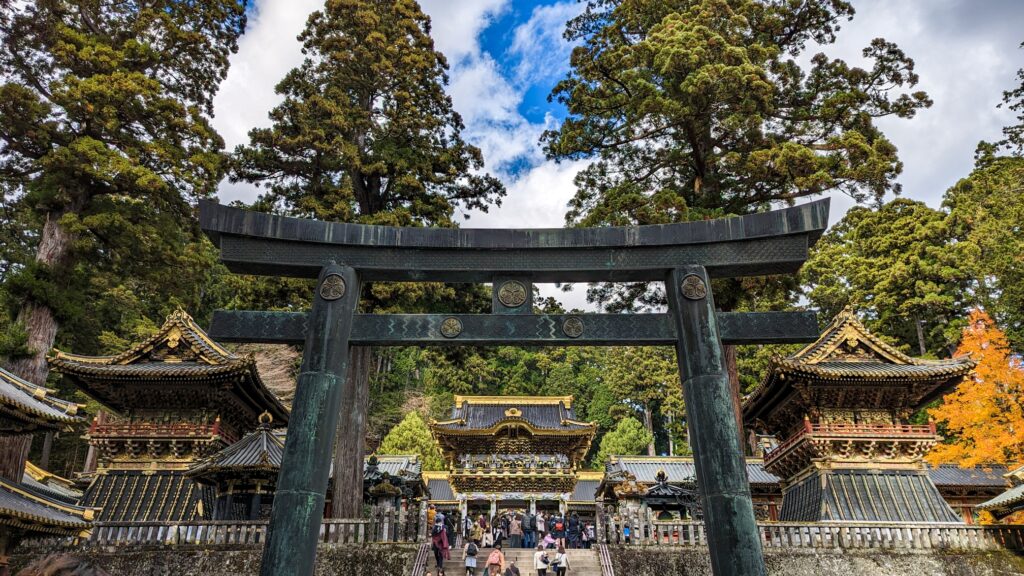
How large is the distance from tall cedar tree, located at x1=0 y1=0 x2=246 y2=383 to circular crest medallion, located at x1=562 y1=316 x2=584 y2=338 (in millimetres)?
11676

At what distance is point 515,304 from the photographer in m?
6.94

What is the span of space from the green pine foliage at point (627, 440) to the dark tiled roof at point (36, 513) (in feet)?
101

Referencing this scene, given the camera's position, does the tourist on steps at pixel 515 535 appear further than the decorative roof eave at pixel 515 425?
No

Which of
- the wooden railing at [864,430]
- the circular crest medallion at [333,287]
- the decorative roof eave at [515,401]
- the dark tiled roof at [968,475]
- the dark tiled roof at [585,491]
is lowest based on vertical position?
the dark tiled roof at [585,491]

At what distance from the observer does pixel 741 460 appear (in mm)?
6047

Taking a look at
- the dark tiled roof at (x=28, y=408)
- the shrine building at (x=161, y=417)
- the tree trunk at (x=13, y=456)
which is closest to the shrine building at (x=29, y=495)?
the dark tiled roof at (x=28, y=408)

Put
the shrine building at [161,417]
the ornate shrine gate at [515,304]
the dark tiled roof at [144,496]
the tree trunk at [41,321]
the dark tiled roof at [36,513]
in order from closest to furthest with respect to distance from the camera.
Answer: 1. the ornate shrine gate at [515,304]
2. the dark tiled roof at [36,513]
3. the tree trunk at [41,321]
4. the dark tiled roof at [144,496]
5. the shrine building at [161,417]

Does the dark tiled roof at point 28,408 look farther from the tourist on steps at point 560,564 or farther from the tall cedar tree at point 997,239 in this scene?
the tall cedar tree at point 997,239

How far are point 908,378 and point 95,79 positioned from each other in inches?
783

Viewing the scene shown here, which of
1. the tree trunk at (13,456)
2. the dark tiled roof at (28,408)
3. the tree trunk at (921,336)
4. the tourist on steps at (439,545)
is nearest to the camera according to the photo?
the dark tiled roof at (28,408)

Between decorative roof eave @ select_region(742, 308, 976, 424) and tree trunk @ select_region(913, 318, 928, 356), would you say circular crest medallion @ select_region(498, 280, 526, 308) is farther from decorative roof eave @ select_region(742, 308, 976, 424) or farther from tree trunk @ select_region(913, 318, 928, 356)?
tree trunk @ select_region(913, 318, 928, 356)

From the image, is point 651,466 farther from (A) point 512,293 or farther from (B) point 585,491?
(A) point 512,293

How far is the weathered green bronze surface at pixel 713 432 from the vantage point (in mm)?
5699

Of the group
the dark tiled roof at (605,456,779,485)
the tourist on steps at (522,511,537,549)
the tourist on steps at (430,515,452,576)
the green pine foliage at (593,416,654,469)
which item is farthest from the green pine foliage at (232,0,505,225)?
the green pine foliage at (593,416,654,469)
